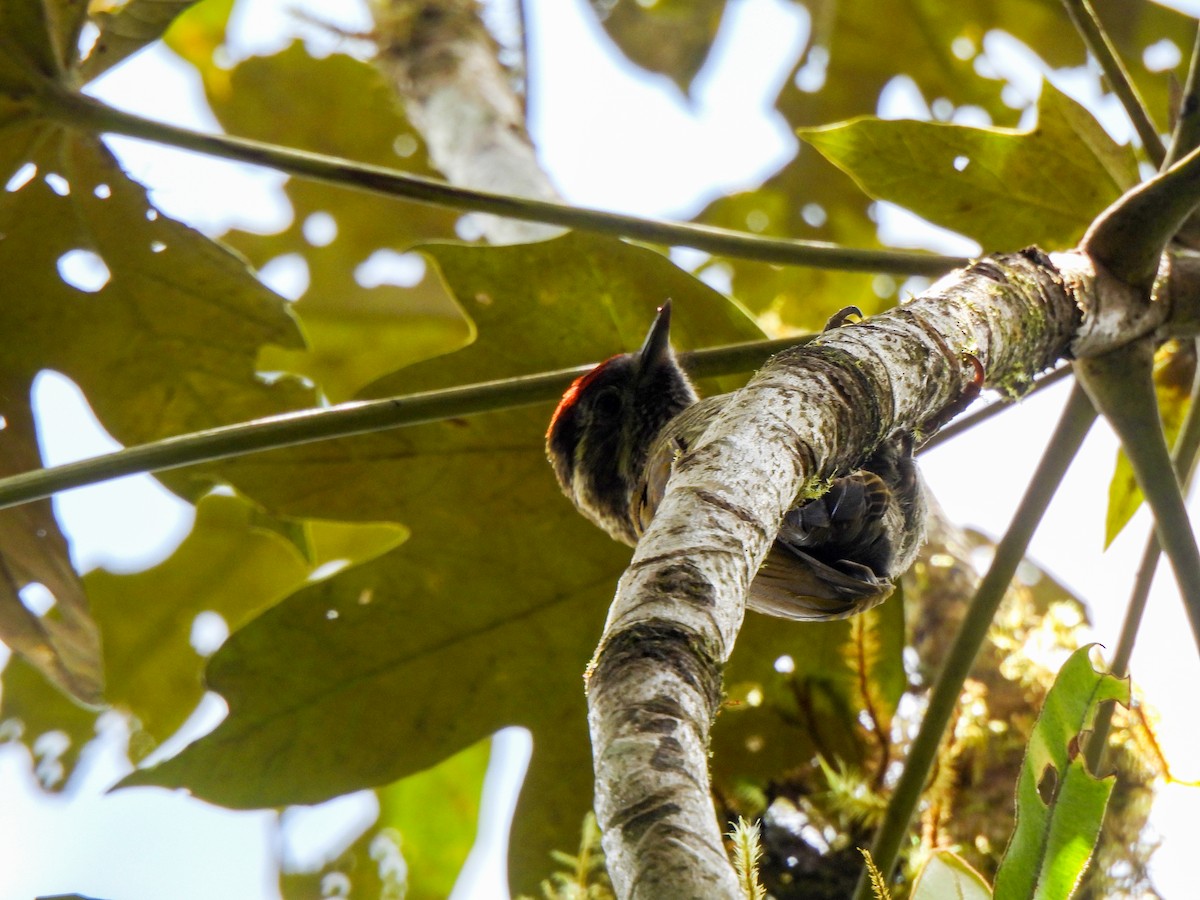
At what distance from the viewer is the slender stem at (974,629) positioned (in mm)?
2387

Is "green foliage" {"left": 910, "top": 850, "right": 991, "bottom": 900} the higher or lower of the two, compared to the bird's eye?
higher

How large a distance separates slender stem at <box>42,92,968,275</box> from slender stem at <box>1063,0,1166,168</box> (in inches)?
24.0

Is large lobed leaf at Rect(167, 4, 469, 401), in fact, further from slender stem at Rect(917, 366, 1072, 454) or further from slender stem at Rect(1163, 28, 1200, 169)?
slender stem at Rect(1163, 28, 1200, 169)

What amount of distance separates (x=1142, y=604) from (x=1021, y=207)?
1.04 meters

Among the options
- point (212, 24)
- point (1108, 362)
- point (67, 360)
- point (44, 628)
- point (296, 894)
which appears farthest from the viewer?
point (212, 24)

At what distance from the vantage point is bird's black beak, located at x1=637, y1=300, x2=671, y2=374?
3.04m

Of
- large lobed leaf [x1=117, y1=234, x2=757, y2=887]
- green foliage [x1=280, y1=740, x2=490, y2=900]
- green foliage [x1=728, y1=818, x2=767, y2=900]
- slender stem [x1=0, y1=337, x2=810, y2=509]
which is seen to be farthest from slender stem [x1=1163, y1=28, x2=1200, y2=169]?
green foliage [x1=280, y1=740, x2=490, y2=900]

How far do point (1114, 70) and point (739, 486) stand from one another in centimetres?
206

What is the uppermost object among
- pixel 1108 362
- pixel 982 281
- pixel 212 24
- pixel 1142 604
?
pixel 982 281

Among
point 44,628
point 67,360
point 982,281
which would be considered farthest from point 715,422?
point 67,360

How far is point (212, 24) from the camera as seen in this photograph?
5629 mm

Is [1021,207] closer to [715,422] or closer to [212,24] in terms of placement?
[715,422]

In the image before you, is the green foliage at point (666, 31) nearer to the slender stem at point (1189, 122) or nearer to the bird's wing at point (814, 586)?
the slender stem at point (1189, 122)

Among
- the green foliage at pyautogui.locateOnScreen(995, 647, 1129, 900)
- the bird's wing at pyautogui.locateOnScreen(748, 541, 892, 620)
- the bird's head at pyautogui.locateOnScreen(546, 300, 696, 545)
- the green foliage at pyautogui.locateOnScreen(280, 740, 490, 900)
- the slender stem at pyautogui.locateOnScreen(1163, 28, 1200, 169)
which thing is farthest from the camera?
the green foliage at pyautogui.locateOnScreen(280, 740, 490, 900)
